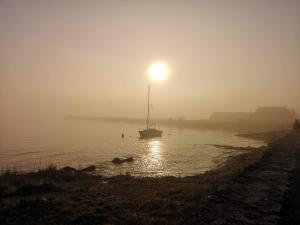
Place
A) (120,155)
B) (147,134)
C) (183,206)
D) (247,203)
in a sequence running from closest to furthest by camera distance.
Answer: (247,203), (183,206), (120,155), (147,134)

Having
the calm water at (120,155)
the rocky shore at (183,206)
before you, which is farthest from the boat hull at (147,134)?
the rocky shore at (183,206)

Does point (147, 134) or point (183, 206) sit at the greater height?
point (183, 206)

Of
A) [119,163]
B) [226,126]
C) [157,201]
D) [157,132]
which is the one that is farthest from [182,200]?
[226,126]

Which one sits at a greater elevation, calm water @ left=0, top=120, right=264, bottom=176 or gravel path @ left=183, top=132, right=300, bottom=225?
gravel path @ left=183, top=132, right=300, bottom=225

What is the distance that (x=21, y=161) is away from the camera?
143ft

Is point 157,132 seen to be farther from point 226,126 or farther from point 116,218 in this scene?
point 116,218

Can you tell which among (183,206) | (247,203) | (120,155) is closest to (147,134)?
(120,155)

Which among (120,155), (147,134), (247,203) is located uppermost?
(247,203)

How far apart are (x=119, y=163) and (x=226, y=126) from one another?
138349 mm

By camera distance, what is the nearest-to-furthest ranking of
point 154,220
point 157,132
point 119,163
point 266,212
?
point 266,212 < point 154,220 < point 119,163 < point 157,132

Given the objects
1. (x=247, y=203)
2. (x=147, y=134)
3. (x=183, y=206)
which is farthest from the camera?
(x=147, y=134)

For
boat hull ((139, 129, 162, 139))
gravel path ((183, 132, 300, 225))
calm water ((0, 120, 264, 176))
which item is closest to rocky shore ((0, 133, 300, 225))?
gravel path ((183, 132, 300, 225))

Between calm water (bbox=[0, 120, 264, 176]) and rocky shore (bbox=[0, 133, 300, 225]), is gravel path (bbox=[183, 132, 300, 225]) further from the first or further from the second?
calm water (bbox=[0, 120, 264, 176])

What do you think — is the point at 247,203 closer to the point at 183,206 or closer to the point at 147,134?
the point at 183,206
